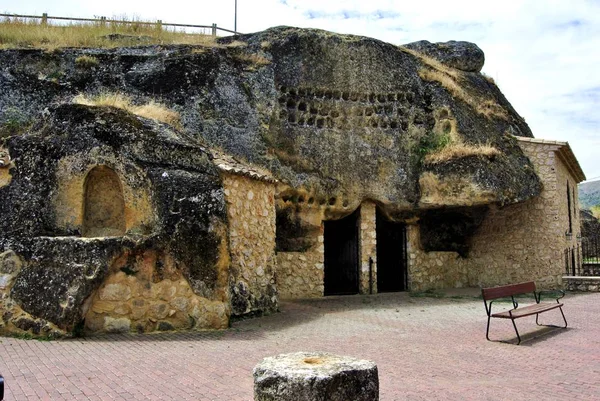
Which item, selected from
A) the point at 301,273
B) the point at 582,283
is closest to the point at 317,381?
the point at 301,273

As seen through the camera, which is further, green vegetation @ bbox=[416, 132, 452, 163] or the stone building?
green vegetation @ bbox=[416, 132, 452, 163]

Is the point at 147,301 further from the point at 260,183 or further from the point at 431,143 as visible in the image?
the point at 431,143

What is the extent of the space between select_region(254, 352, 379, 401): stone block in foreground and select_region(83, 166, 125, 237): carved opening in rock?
21.0 ft

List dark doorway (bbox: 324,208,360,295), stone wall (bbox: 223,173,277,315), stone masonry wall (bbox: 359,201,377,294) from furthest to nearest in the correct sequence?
1. dark doorway (bbox: 324,208,360,295)
2. stone masonry wall (bbox: 359,201,377,294)
3. stone wall (bbox: 223,173,277,315)

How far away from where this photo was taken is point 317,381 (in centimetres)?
404

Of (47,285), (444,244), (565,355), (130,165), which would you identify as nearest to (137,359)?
(47,285)

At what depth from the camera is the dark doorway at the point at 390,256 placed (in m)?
17.0

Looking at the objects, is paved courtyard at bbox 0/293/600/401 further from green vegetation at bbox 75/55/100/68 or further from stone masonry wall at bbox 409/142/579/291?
green vegetation at bbox 75/55/100/68

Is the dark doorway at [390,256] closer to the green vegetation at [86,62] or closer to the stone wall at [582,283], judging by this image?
the stone wall at [582,283]

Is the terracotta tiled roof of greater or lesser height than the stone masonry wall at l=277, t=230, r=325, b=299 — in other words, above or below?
above

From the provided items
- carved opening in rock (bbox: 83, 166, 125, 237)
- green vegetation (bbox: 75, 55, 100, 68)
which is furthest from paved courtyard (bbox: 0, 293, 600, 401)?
green vegetation (bbox: 75, 55, 100, 68)

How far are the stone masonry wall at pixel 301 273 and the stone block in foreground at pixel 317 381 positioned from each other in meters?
10.5

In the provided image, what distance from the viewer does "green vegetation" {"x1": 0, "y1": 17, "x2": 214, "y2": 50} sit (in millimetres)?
15984

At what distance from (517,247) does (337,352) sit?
1101 cm
